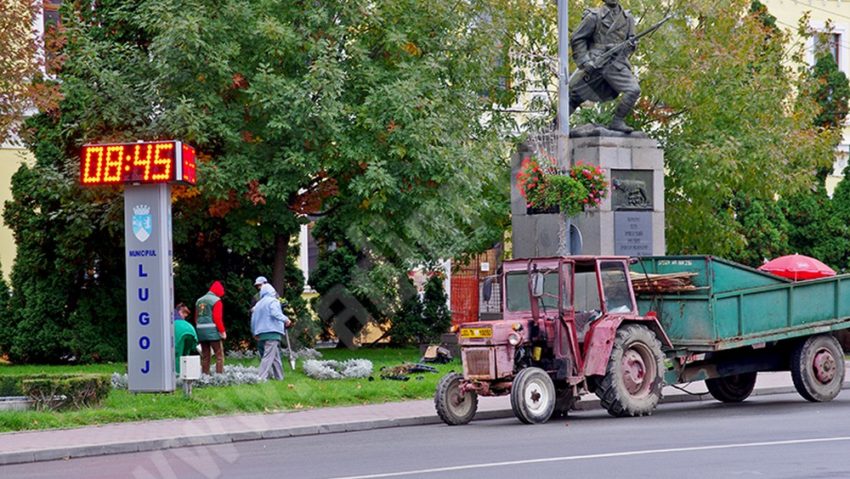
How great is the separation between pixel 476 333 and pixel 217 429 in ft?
11.5

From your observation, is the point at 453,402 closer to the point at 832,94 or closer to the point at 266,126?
the point at 266,126

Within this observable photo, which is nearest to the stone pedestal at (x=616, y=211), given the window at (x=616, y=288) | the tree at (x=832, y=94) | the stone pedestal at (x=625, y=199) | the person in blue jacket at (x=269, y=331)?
the stone pedestal at (x=625, y=199)

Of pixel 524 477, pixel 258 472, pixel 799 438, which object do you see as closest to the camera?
pixel 524 477

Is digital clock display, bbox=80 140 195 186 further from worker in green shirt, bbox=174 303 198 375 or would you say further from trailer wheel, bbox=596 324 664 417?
trailer wheel, bbox=596 324 664 417

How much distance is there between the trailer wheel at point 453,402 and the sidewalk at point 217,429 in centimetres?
77

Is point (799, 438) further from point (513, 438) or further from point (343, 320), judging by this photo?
point (343, 320)

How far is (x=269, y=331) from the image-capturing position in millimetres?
24312

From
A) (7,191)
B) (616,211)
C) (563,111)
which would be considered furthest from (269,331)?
(7,191)

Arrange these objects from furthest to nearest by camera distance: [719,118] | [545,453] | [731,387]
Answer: [719,118] → [731,387] → [545,453]

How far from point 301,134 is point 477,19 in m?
5.44

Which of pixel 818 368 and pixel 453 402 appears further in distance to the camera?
A: pixel 818 368

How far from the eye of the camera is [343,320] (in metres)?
37.1

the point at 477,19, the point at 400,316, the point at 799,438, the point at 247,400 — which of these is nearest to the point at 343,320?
the point at 400,316

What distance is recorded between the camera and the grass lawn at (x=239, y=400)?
19641mm
